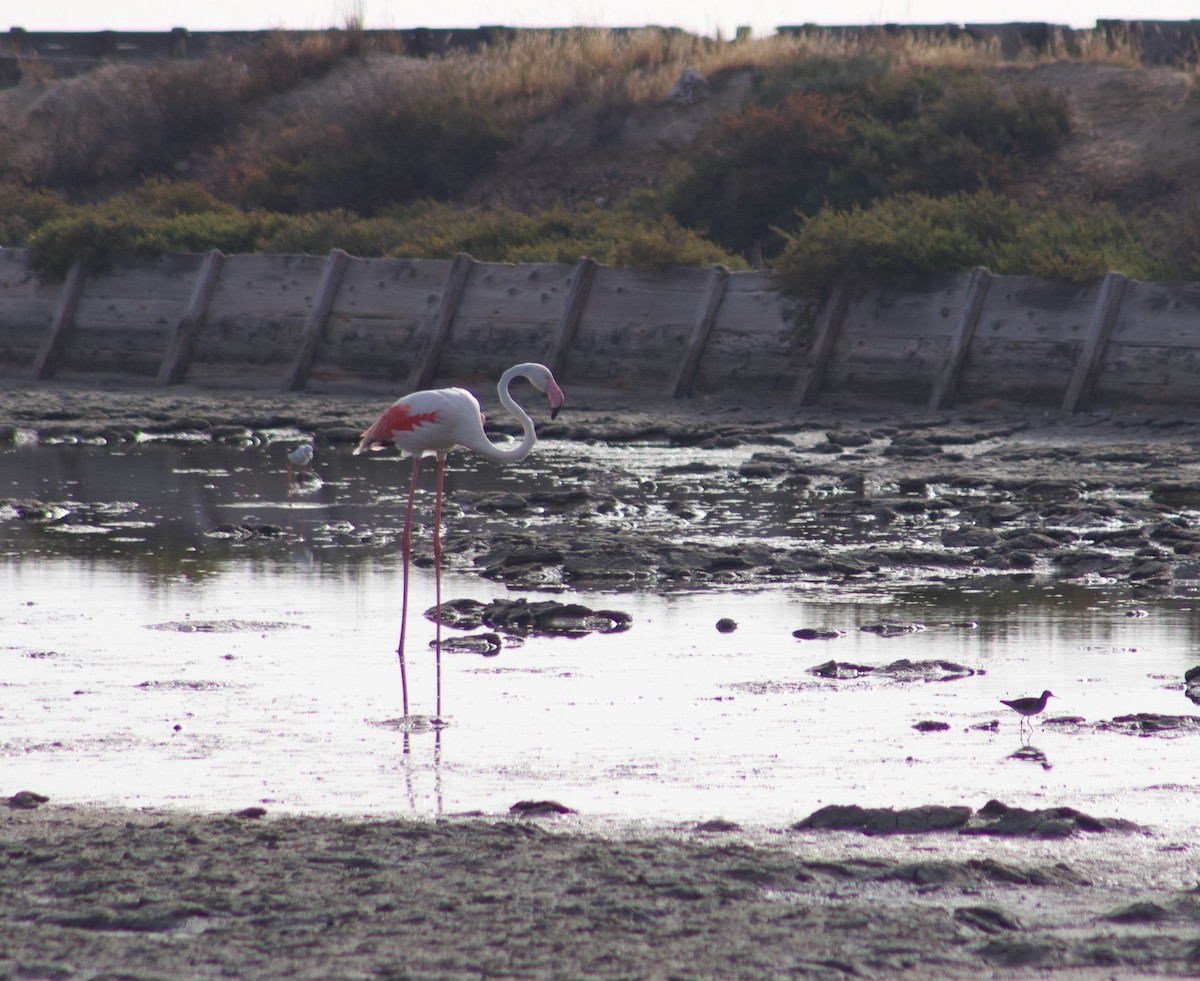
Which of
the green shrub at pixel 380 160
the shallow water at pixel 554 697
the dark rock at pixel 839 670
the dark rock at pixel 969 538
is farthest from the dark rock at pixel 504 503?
the green shrub at pixel 380 160

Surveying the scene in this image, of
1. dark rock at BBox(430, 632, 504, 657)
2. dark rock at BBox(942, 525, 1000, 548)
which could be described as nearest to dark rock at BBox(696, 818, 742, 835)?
dark rock at BBox(430, 632, 504, 657)

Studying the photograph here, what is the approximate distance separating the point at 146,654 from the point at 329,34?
3422cm

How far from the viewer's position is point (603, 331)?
64.3ft

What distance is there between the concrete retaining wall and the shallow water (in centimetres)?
844

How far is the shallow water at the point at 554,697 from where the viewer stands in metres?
5.24

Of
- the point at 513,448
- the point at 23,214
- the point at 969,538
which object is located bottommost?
the point at 969,538

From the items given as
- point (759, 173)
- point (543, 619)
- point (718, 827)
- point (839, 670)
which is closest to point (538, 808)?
point (718, 827)

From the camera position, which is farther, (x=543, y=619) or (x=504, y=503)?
(x=504, y=503)

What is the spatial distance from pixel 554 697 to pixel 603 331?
524 inches

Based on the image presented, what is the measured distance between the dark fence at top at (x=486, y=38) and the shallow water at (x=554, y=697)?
83.6 feet

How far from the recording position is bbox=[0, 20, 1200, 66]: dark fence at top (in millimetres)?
34031

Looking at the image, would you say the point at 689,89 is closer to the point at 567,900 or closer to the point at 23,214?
the point at 23,214

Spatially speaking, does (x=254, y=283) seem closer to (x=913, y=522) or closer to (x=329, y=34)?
(x=913, y=522)

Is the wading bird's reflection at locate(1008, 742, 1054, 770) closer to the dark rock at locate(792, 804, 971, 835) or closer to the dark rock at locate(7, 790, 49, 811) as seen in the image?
the dark rock at locate(792, 804, 971, 835)
